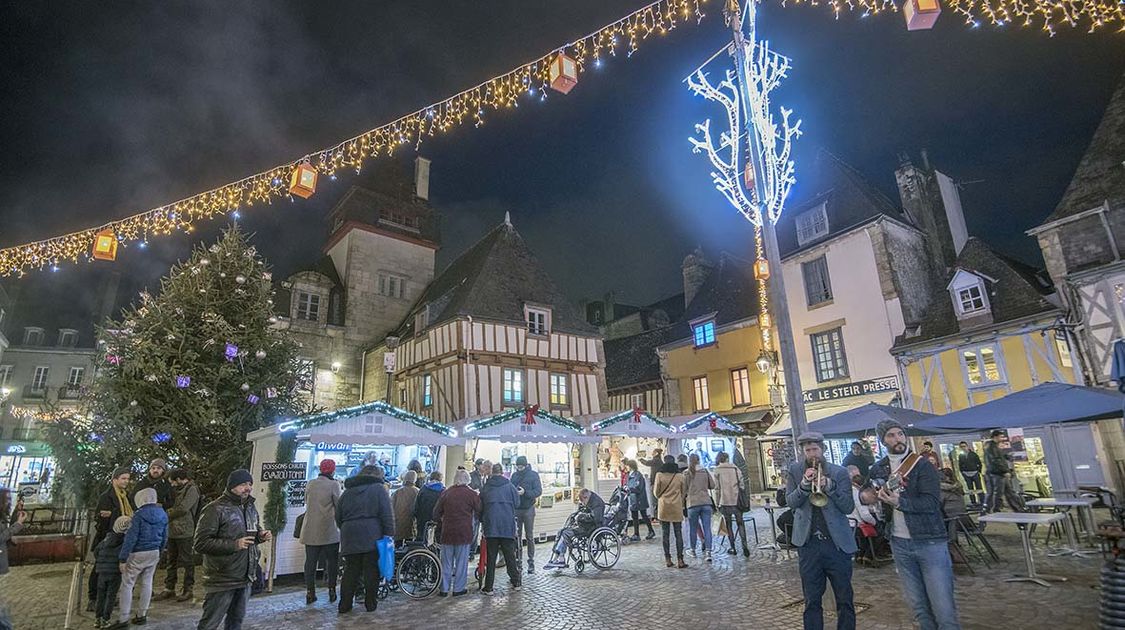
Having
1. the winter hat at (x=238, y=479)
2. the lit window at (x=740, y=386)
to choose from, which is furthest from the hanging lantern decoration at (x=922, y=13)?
the lit window at (x=740, y=386)

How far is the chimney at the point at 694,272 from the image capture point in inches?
974

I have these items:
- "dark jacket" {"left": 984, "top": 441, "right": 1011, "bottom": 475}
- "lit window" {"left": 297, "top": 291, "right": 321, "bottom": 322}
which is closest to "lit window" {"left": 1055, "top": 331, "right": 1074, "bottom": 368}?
"dark jacket" {"left": 984, "top": 441, "right": 1011, "bottom": 475}

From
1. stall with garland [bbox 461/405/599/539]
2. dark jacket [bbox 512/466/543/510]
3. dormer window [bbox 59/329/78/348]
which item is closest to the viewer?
dark jacket [bbox 512/466/543/510]

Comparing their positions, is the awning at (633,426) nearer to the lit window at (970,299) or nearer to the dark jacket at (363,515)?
the dark jacket at (363,515)

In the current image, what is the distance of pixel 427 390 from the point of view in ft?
59.6

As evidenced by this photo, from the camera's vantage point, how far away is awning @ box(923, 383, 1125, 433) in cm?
730

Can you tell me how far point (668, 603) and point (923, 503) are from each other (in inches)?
125

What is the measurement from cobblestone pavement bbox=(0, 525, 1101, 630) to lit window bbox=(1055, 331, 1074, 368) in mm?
7000

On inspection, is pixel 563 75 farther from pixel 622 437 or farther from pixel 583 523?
pixel 622 437

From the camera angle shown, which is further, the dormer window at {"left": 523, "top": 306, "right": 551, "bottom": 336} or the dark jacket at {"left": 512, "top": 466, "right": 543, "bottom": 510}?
the dormer window at {"left": 523, "top": 306, "right": 551, "bottom": 336}

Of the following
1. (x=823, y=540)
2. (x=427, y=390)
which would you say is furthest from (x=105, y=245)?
(x=823, y=540)

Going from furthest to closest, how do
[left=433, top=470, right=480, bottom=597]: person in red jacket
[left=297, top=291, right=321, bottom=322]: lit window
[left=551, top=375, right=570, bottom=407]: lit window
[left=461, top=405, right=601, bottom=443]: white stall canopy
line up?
1. [left=297, top=291, right=321, bottom=322]: lit window
2. [left=551, top=375, right=570, bottom=407]: lit window
3. [left=461, top=405, right=601, bottom=443]: white stall canopy
4. [left=433, top=470, right=480, bottom=597]: person in red jacket

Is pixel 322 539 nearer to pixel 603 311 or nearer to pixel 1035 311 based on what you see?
pixel 1035 311

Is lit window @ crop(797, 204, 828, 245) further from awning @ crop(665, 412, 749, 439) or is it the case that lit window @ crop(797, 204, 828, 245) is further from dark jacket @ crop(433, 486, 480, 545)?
dark jacket @ crop(433, 486, 480, 545)
